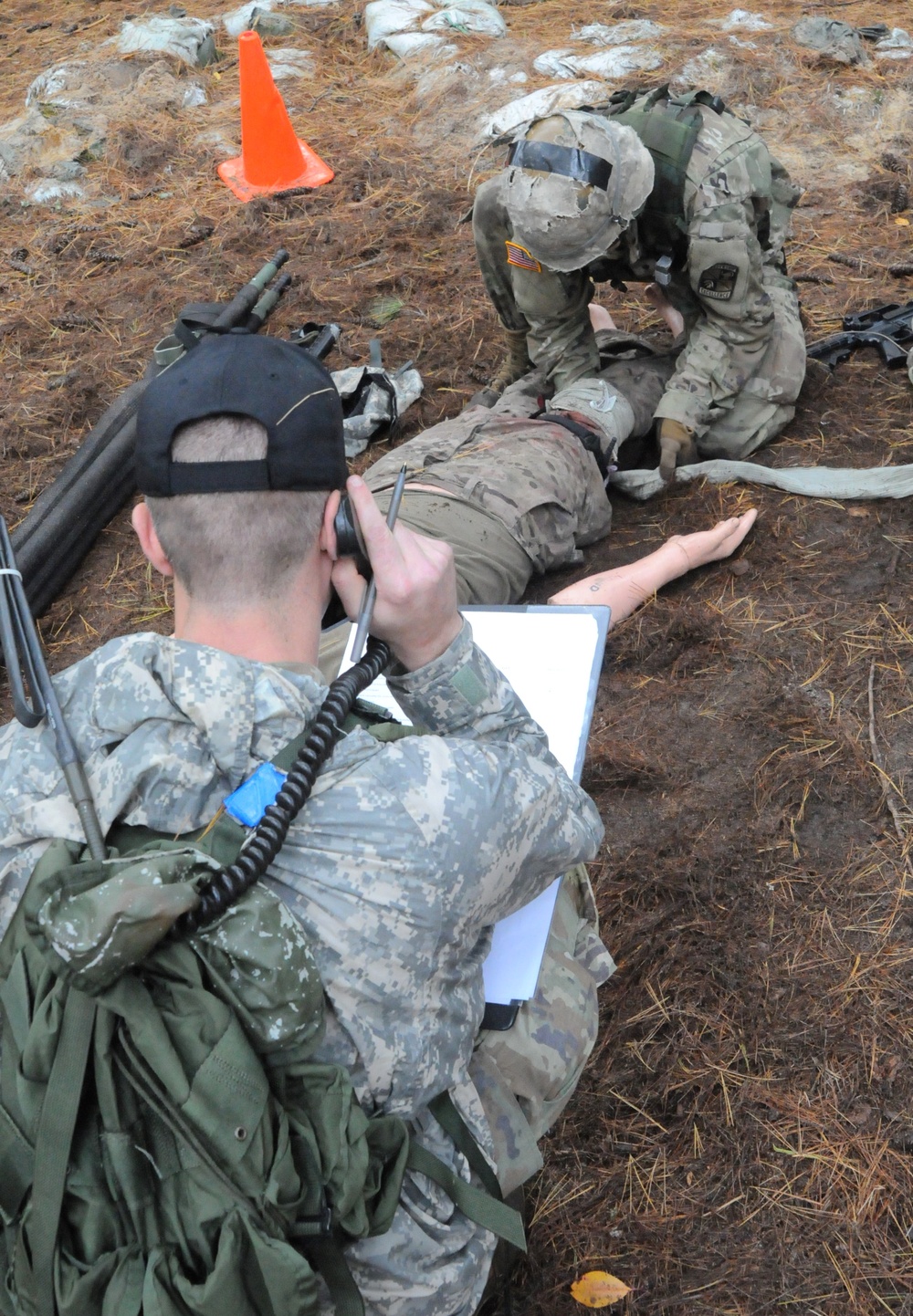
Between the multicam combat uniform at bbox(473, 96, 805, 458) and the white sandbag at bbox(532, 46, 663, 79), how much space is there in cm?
284

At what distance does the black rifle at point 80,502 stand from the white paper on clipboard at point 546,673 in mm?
1790

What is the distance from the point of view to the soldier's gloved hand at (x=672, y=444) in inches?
159

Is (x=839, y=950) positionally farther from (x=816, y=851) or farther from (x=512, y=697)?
(x=512, y=697)

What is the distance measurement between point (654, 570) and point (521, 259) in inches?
53.0

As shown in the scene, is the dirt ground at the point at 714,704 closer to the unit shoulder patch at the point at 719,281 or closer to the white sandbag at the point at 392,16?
the unit shoulder patch at the point at 719,281

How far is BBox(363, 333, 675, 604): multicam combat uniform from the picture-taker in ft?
11.5

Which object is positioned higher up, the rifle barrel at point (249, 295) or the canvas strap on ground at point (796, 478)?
the rifle barrel at point (249, 295)

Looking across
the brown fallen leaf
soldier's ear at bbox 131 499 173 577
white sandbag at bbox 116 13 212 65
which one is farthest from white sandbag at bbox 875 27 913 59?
the brown fallen leaf

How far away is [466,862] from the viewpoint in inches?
58.1

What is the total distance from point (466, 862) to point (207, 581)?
1.76ft

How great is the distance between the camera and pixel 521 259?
4176mm

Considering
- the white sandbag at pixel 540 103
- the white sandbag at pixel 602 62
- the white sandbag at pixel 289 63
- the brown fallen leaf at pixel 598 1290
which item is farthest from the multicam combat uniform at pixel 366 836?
the white sandbag at pixel 289 63

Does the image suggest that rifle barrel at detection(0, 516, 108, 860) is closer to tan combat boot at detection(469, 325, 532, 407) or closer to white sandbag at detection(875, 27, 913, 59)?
tan combat boot at detection(469, 325, 532, 407)

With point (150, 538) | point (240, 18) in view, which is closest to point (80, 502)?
point (150, 538)
